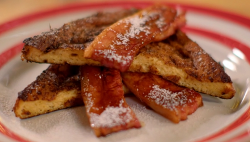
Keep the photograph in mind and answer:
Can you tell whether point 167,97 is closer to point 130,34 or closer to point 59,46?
point 130,34

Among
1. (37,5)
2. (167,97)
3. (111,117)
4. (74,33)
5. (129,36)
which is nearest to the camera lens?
(111,117)

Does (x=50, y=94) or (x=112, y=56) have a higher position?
(x=112, y=56)

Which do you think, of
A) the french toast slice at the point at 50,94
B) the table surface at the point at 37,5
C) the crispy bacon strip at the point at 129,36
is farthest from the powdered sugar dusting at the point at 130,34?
the table surface at the point at 37,5

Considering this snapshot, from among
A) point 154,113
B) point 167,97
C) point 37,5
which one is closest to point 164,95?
point 167,97

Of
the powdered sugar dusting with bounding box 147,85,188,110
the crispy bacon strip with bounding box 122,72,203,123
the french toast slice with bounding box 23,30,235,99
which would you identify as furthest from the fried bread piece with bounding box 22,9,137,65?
the powdered sugar dusting with bounding box 147,85,188,110

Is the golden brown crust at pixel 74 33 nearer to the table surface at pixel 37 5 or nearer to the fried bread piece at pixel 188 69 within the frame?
the fried bread piece at pixel 188 69

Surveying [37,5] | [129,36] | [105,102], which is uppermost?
[129,36]

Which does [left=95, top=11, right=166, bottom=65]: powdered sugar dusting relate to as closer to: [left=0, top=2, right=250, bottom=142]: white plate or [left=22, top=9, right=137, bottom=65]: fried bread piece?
[left=22, top=9, right=137, bottom=65]: fried bread piece

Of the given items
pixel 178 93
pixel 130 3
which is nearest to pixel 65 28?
pixel 178 93
